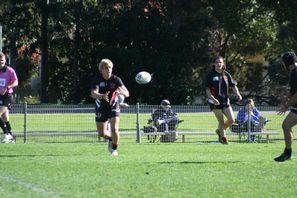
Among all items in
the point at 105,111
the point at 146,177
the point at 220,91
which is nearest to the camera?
the point at 146,177

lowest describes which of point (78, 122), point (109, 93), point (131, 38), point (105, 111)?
point (78, 122)

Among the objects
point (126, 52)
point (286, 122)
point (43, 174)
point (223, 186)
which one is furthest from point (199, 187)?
point (126, 52)

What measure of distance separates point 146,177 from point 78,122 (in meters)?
14.4

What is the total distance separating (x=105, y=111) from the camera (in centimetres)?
1434

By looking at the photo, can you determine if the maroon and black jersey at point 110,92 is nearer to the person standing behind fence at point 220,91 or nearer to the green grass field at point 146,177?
the green grass field at point 146,177

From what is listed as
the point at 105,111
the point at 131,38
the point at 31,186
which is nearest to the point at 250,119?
the point at 105,111

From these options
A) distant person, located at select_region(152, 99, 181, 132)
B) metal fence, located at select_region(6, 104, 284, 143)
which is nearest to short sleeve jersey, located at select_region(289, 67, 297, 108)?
metal fence, located at select_region(6, 104, 284, 143)

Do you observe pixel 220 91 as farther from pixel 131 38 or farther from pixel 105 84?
pixel 131 38

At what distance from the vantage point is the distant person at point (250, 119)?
81.7 ft

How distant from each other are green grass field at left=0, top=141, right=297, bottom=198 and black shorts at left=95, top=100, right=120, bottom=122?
4.23 ft

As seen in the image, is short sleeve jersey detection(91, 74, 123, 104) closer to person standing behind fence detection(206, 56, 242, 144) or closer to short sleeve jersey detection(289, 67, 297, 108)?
short sleeve jersey detection(289, 67, 297, 108)

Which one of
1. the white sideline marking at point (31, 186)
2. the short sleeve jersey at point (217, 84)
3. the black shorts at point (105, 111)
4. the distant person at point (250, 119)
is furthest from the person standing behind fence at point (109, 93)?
the distant person at point (250, 119)

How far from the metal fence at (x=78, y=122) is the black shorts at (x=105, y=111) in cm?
920

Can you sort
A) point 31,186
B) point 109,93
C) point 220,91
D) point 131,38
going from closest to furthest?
point 31,186 < point 109,93 < point 220,91 < point 131,38
